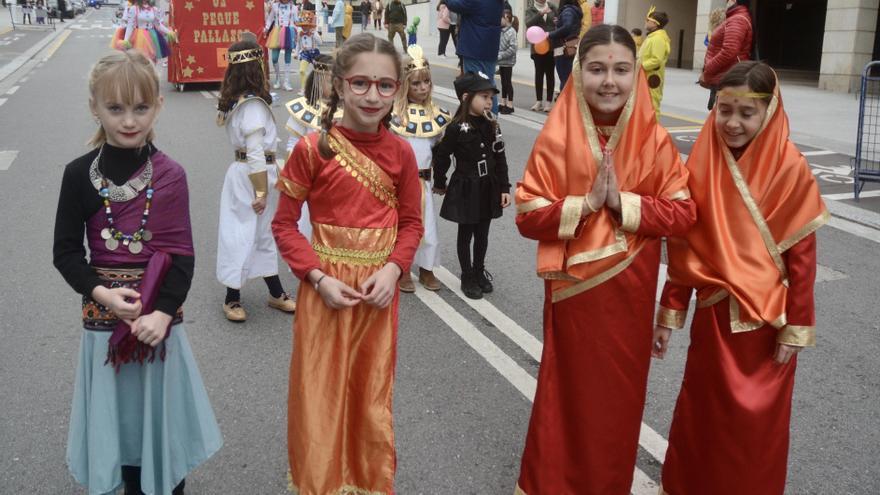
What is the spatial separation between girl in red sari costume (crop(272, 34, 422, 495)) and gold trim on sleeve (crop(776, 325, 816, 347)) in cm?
132

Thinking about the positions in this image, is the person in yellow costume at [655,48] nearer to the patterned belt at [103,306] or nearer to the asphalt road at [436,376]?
the asphalt road at [436,376]

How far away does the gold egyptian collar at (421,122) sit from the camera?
5324 millimetres

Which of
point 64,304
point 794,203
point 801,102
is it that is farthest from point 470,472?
point 801,102

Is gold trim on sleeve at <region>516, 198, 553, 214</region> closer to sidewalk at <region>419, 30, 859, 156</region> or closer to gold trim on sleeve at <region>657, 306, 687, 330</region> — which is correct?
gold trim on sleeve at <region>657, 306, 687, 330</region>

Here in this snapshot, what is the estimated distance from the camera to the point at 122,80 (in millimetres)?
2535

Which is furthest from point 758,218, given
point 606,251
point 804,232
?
point 606,251

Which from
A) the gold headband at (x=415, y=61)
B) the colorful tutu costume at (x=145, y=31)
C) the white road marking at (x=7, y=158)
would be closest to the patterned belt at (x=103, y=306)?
the gold headband at (x=415, y=61)

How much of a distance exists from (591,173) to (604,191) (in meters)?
0.14

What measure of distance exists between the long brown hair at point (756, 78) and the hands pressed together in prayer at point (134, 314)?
2.09 meters

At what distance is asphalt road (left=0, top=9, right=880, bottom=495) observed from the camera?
3.44 metres

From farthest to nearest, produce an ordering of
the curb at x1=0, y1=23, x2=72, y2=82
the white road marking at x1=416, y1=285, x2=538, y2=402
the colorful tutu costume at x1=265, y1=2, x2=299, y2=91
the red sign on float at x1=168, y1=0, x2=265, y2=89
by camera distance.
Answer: the curb at x1=0, y1=23, x2=72, y2=82, the colorful tutu costume at x1=265, y1=2, x2=299, y2=91, the red sign on float at x1=168, y1=0, x2=265, y2=89, the white road marking at x1=416, y1=285, x2=538, y2=402

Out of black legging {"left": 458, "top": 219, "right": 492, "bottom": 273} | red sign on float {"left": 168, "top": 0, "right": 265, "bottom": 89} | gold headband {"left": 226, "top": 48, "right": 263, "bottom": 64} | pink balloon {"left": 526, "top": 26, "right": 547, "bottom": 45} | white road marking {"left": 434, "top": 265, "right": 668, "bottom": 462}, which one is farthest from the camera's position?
red sign on float {"left": 168, "top": 0, "right": 265, "bottom": 89}

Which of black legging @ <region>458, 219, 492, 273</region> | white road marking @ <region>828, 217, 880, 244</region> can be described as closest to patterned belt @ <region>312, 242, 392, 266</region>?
black legging @ <region>458, 219, 492, 273</region>

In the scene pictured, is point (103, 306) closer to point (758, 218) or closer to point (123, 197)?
point (123, 197)
